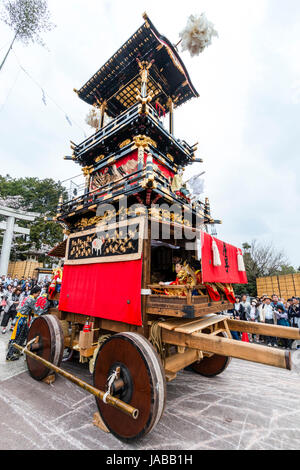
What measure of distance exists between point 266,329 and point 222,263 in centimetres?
142

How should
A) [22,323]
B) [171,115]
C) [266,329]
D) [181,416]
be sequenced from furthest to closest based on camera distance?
[171,115], [22,323], [266,329], [181,416]

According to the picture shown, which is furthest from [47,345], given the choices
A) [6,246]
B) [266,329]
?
[6,246]

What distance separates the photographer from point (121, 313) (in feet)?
13.0

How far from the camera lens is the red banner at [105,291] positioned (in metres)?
3.83

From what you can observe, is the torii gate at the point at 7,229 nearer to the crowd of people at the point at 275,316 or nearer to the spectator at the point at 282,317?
the crowd of people at the point at 275,316

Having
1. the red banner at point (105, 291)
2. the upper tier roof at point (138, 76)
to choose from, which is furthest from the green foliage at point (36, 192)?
the red banner at point (105, 291)

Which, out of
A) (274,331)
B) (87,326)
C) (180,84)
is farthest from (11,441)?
(180,84)

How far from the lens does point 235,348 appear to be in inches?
99.3

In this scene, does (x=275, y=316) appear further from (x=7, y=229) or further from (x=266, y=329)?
(x=7, y=229)

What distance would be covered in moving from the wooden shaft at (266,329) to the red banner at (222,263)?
36.2 inches

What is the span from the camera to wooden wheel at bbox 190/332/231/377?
4.86m
